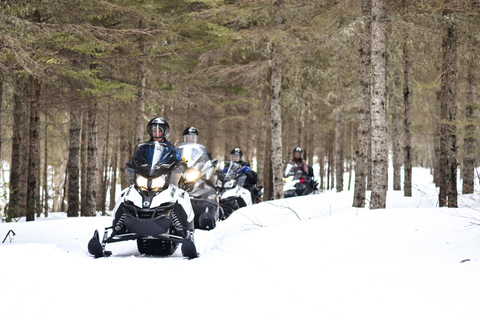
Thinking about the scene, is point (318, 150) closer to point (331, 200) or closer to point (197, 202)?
point (331, 200)

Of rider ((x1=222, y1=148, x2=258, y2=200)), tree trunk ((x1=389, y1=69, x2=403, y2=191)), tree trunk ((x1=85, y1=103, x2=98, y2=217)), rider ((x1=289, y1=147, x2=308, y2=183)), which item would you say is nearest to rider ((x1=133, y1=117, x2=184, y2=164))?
rider ((x1=222, y1=148, x2=258, y2=200))

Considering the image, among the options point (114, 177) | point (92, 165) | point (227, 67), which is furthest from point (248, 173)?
point (114, 177)

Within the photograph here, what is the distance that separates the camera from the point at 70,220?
405 inches

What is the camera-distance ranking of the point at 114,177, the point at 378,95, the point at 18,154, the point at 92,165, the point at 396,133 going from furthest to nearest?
the point at 114,177, the point at 396,133, the point at 18,154, the point at 92,165, the point at 378,95

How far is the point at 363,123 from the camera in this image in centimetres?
1050

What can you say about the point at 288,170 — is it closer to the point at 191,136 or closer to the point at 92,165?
the point at 92,165

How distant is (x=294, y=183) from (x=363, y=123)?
7.87 meters

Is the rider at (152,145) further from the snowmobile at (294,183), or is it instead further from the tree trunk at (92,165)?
the snowmobile at (294,183)

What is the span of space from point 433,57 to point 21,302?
14.8 metres

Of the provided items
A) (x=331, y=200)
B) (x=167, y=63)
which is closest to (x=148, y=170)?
(x=331, y=200)

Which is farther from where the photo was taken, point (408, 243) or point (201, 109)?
point (201, 109)

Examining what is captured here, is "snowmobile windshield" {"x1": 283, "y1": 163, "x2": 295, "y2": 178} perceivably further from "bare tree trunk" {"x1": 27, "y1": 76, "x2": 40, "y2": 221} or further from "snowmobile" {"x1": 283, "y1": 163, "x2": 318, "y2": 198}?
"bare tree trunk" {"x1": 27, "y1": 76, "x2": 40, "y2": 221}

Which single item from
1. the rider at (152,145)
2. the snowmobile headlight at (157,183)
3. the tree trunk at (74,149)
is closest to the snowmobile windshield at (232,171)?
the tree trunk at (74,149)

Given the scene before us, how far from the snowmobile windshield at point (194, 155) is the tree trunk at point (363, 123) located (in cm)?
361
